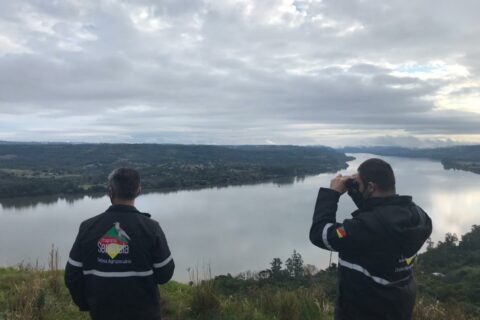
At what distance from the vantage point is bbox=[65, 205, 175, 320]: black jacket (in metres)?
1.79

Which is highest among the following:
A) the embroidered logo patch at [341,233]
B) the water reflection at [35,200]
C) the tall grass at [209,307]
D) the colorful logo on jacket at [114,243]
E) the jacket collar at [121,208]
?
the jacket collar at [121,208]

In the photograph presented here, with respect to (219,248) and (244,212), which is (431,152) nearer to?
(244,212)

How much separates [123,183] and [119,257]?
0.32 metres

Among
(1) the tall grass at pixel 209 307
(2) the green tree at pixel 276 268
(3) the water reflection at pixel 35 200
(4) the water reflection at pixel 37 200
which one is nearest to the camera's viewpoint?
(1) the tall grass at pixel 209 307

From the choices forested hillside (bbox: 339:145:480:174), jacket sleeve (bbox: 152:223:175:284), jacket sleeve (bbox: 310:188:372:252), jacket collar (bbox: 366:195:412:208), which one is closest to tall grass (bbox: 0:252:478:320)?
jacket sleeve (bbox: 152:223:175:284)

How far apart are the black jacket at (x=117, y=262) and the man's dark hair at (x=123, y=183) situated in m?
0.05

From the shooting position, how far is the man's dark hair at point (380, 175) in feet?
5.58

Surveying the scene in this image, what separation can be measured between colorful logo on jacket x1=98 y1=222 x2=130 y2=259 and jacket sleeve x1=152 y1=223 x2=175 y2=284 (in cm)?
13

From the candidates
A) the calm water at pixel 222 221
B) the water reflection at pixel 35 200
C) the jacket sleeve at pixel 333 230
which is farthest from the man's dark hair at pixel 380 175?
the water reflection at pixel 35 200

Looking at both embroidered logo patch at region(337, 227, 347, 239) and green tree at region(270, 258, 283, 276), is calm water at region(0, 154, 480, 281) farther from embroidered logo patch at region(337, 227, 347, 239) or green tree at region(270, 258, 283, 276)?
embroidered logo patch at region(337, 227, 347, 239)

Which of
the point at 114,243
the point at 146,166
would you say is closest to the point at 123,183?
the point at 114,243

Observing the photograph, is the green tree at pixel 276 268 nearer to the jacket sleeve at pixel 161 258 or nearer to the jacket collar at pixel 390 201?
the jacket sleeve at pixel 161 258

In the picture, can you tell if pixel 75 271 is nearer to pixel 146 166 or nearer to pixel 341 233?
pixel 341 233

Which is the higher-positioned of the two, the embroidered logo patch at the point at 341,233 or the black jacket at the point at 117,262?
the embroidered logo patch at the point at 341,233
